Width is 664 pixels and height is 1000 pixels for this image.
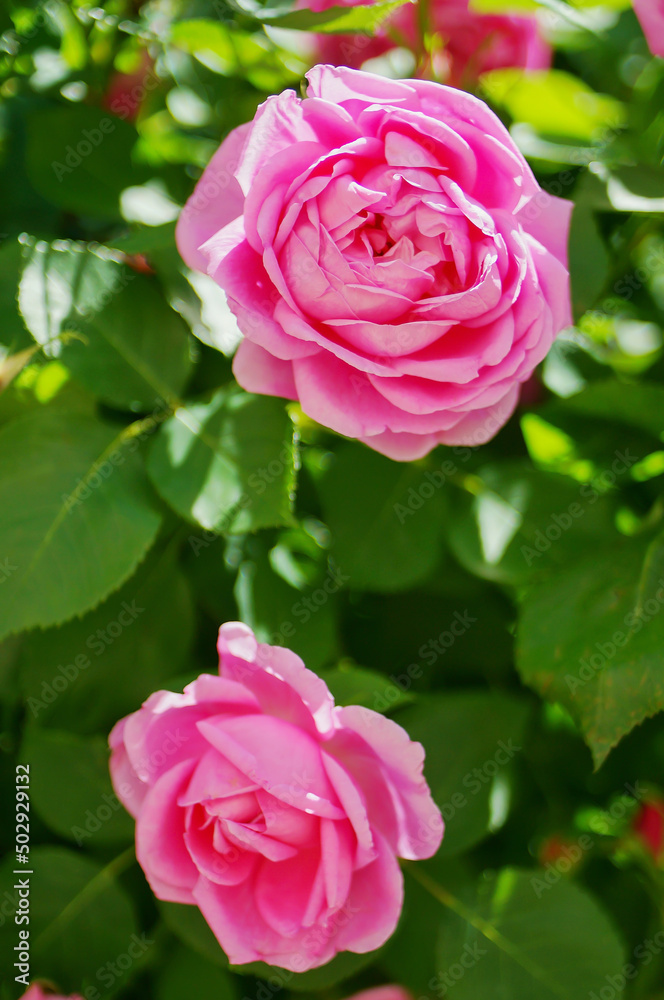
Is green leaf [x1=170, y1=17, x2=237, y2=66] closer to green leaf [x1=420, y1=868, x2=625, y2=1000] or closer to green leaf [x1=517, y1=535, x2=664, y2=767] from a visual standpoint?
green leaf [x1=517, y1=535, x2=664, y2=767]

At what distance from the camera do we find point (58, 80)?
25.6 inches

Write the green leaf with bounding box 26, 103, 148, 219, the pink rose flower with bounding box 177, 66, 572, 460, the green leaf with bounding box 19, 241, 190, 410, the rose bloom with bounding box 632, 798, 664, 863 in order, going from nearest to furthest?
1. the pink rose flower with bounding box 177, 66, 572, 460
2. the green leaf with bounding box 19, 241, 190, 410
3. the green leaf with bounding box 26, 103, 148, 219
4. the rose bloom with bounding box 632, 798, 664, 863

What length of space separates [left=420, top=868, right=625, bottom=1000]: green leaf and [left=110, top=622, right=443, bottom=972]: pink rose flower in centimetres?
13

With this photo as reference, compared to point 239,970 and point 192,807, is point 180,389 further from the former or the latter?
point 239,970

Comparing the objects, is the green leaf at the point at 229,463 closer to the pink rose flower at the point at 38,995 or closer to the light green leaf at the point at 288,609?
the light green leaf at the point at 288,609

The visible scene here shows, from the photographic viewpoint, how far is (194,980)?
1.72ft

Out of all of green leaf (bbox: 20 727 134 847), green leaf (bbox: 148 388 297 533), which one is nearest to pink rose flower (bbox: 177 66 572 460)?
green leaf (bbox: 148 388 297 533)

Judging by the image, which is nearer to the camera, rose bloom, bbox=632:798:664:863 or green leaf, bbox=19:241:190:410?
green leaf, bbox=19:241:190:410

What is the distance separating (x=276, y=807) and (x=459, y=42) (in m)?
0.52

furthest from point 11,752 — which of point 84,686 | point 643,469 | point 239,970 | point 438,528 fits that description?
point 643,469

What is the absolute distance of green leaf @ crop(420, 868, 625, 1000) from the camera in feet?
1.67

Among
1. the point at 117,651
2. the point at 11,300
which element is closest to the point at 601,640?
the point at 117,651

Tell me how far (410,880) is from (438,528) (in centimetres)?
24

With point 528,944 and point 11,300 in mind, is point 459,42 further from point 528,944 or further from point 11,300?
point 528,944
